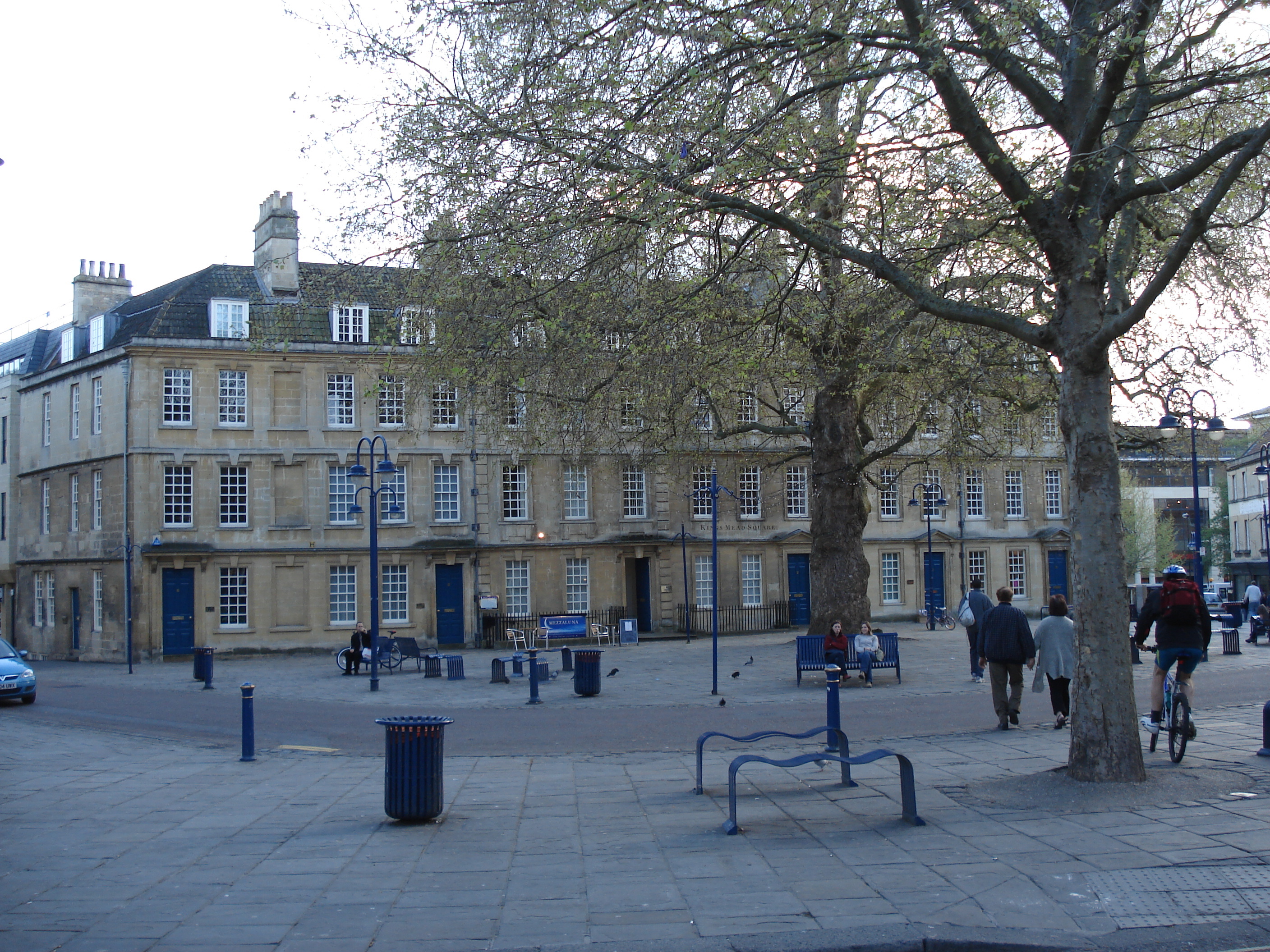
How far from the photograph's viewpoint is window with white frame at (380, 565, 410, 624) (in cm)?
3575

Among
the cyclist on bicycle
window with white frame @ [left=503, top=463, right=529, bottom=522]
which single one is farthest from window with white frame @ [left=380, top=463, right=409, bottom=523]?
the cyclist on bicycle

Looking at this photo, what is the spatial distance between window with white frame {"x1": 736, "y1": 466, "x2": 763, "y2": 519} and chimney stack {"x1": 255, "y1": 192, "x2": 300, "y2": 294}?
18.1 m

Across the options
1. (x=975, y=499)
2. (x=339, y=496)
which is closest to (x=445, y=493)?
(x=339, y=496)

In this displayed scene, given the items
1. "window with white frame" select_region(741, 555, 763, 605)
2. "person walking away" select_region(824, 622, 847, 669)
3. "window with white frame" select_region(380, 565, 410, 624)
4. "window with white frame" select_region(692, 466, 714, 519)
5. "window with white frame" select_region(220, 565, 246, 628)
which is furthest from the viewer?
"window with white frame" select_region(741, 555, 763, 605)

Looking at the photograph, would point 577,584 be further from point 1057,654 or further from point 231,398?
point 1057,654

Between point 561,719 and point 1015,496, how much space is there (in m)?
34.4

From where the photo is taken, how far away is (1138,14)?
344 inches

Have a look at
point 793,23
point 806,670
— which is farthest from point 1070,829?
point 806,670

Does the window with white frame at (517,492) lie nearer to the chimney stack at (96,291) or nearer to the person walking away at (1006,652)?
the chimney stack at (96,291)

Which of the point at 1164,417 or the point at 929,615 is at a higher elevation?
the point at 1164,417

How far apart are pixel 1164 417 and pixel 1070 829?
34.6ft

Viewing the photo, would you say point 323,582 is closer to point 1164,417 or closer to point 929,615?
point 929,615

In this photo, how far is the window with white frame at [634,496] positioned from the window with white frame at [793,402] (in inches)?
365

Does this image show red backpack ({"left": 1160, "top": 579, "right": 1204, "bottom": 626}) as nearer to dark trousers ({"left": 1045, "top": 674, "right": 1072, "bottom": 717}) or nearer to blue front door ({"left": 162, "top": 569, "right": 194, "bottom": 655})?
dark trousers ({"left": 1045, "top": 674, "right": 1072, "bottom": 717})
